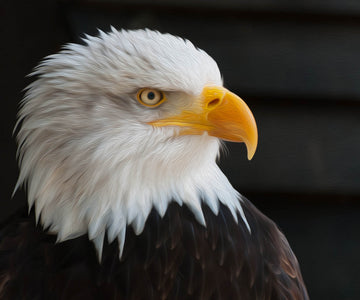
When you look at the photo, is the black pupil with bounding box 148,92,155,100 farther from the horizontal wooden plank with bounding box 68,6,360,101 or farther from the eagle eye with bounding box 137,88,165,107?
the horizontal wooden plank with bounding box 68,6,360,101

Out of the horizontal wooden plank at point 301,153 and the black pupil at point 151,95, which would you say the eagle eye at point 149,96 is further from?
the horizontal wooden plank at point 301,153

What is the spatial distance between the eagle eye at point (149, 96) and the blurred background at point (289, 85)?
705 mm

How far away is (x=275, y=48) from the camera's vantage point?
182cm

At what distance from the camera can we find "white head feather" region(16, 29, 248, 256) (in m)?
1.14

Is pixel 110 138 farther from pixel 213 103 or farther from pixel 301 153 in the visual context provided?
pixel 301 153

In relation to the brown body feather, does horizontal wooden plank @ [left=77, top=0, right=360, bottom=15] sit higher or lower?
higher

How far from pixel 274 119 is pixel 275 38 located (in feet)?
1.04

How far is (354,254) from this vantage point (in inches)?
80.0

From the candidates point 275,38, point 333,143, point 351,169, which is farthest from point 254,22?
point 351,169

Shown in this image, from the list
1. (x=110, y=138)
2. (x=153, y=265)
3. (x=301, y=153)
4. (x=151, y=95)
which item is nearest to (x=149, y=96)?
(x=151, y=95)

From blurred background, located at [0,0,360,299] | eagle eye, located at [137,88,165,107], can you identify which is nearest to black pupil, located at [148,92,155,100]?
eagle eye, located at [137,88,165,107]

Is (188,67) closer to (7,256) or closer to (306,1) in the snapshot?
(7,256)

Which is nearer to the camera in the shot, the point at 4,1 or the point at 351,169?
the point at 351,169

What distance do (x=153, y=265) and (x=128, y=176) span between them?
0.24 m
